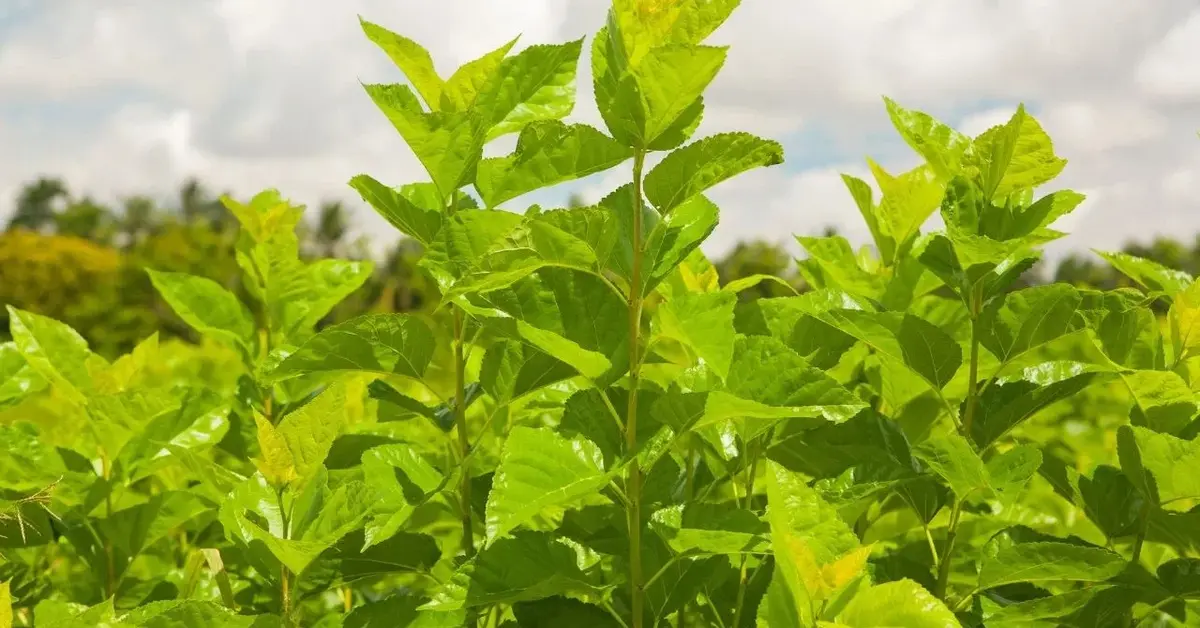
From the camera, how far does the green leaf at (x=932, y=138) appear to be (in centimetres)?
146

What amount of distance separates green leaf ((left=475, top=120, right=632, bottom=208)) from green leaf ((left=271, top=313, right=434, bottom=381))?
0.23 metres

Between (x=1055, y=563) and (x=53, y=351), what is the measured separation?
1.88 m

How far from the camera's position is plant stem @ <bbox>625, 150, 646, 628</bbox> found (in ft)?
3.75

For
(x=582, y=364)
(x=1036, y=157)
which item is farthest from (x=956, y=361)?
(x=582, y=364)

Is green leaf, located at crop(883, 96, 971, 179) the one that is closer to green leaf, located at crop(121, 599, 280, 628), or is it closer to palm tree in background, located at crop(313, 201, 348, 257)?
green leaf, located at crop(121, 599, 280, 628)

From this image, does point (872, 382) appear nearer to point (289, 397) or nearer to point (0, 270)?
point (289, 397)

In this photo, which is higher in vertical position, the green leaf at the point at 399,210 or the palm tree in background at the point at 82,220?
the palm tree in background at the point at 82,220

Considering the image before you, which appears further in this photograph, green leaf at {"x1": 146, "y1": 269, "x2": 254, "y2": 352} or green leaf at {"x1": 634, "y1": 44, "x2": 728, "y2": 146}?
green leaf at {"x1": 146, "y1": 269, "x2": 254, "y2": 352}

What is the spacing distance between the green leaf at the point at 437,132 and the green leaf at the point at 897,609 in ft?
2.53

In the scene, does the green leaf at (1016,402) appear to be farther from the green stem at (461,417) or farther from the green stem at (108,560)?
the green stem at (108,560)

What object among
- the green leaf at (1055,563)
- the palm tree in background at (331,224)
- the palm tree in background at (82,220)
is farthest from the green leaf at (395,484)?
the palm tree in background at (82,220)

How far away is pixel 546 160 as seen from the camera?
128 centimetres

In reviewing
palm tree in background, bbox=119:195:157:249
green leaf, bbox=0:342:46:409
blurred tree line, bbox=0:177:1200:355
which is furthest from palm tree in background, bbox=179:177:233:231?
green leaf, bbox=0:342:46:409

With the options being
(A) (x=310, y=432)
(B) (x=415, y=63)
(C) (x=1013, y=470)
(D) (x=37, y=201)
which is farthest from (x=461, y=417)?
(D) (x=37, y=201)
